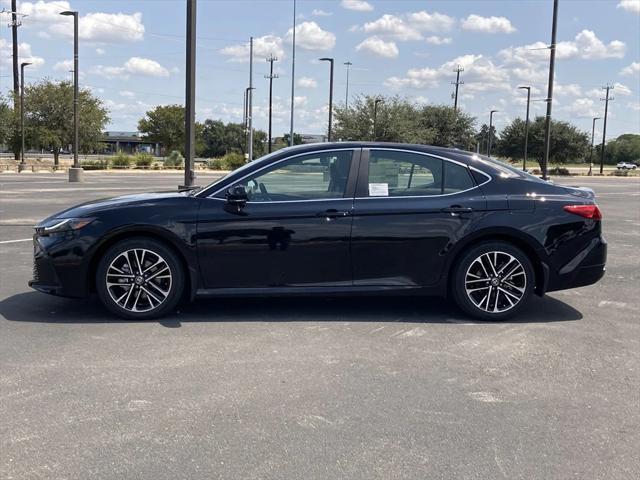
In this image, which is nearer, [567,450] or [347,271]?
[567,450]

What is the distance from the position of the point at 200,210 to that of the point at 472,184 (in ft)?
8.10

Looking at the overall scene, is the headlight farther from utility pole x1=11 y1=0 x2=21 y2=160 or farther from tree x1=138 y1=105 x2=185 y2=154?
tree x1=138 y1=105 x2=185 y2=154

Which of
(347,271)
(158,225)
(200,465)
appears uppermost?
(158,225)

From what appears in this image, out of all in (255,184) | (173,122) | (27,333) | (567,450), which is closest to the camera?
(567,450)

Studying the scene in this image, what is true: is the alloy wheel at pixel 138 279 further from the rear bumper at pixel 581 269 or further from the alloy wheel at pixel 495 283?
the rear bumper at pixel 581 269

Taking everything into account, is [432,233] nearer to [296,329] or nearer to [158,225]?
[296,329]

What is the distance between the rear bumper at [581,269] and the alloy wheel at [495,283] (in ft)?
1.04

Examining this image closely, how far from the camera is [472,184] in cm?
593

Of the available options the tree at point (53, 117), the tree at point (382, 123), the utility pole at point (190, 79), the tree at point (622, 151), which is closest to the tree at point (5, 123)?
the tree at point (53, 117)

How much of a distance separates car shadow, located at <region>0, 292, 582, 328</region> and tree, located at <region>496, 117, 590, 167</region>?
221 ft

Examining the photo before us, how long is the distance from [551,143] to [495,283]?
71.0m

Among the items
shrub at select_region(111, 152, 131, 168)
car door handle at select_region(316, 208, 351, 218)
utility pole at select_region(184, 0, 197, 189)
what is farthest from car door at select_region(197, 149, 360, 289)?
shrub at select_region(111, 152, 131, 168)

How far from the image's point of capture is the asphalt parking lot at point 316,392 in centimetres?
328

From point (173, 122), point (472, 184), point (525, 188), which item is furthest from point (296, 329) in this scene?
point (173, 122)
